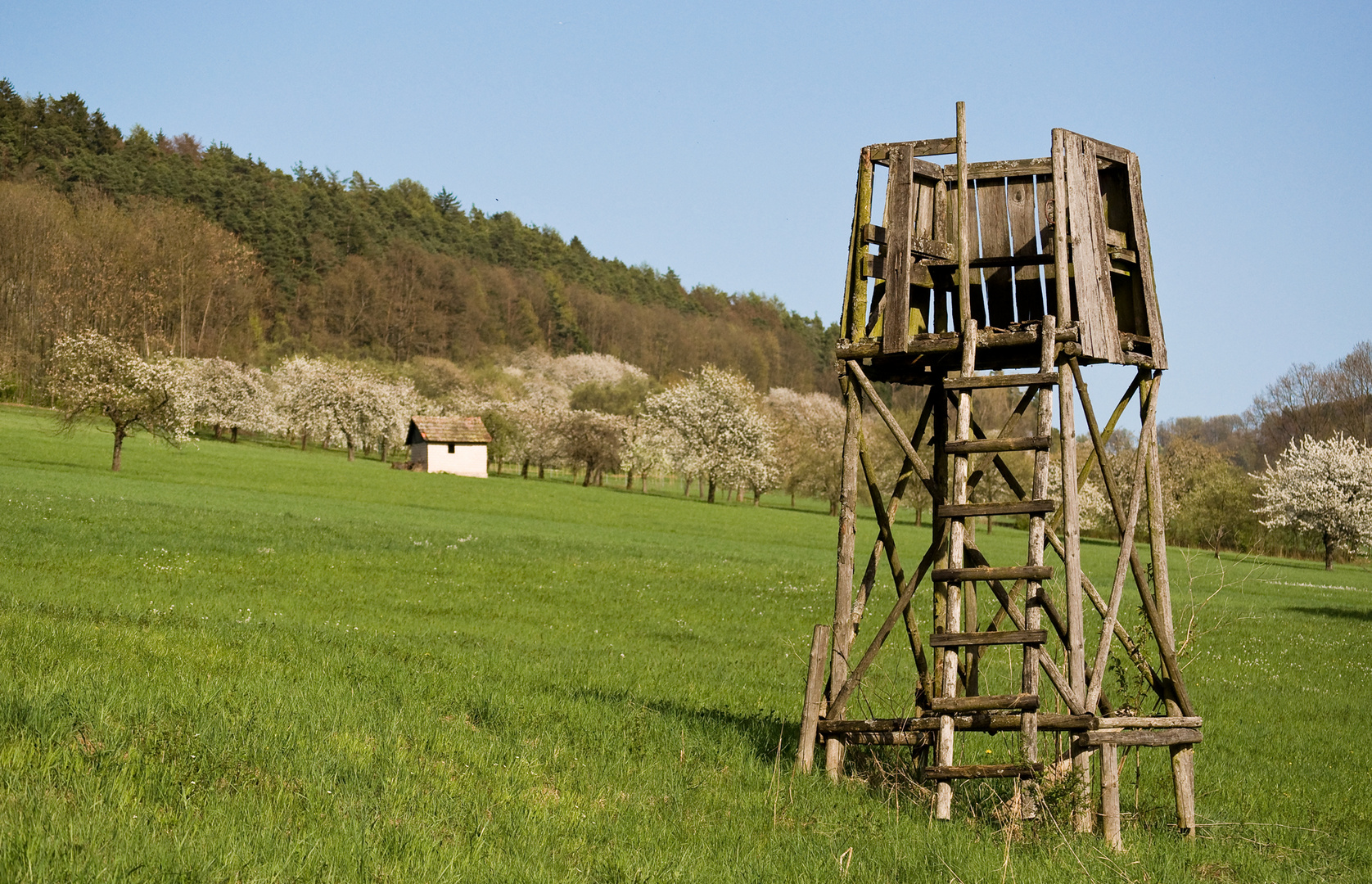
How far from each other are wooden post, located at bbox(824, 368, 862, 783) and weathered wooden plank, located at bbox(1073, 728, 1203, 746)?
1919 mm

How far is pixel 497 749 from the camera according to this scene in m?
8.05

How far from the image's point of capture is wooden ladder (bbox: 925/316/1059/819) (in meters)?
7.26

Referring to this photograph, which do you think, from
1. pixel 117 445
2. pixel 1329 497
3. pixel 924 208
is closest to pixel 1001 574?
pixel 924 208

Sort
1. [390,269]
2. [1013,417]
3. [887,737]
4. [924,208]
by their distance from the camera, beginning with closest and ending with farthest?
[887,737] → [924,208] → [1013,417] → [390,269]

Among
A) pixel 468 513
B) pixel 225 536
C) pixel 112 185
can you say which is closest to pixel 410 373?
pixel 112 185

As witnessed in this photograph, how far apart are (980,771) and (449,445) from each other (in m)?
85.6

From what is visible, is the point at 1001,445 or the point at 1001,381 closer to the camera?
the point at 1001,381

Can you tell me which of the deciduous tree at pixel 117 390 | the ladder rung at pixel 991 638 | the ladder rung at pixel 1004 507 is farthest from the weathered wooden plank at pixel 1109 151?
the deciduous tree at pixel 117 390

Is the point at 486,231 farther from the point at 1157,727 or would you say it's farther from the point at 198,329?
the point at 1157,727

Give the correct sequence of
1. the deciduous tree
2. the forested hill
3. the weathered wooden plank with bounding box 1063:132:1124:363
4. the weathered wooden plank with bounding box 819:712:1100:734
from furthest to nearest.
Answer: the forested hill → the deciduous tree → the weathered wooden plank with bounding box 1063:132:1124:363 → the weathered wooden plank with bounding box 819:712:1100:734

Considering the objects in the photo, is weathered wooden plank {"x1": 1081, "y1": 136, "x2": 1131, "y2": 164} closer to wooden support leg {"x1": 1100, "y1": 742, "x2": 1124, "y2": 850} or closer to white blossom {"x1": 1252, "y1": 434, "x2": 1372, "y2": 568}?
wooden support leg {"x1": 1100, "y1": 742, "x2": 1124, "y2": 850}

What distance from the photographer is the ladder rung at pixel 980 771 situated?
722 centimetres

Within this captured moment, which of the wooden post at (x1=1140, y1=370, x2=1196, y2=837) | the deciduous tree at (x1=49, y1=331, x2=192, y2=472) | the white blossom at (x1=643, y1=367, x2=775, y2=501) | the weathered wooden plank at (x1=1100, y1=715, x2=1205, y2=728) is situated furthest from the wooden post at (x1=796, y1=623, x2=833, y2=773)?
the white blossom at (x1=643, y1=367, x2=775, y2=501)

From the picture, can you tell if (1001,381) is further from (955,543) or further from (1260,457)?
(1260,457)
